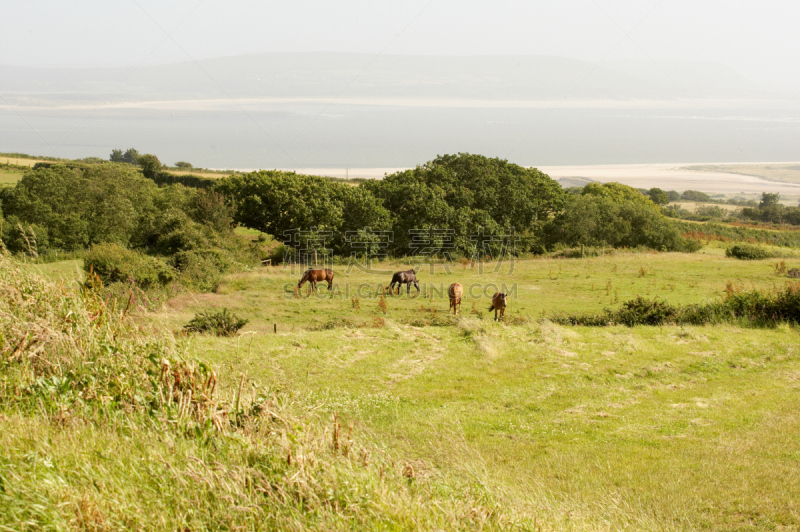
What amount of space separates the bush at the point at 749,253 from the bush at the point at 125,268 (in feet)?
118

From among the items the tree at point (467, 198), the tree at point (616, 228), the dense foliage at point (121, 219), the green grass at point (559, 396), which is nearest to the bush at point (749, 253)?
the tree at point (616, 228)

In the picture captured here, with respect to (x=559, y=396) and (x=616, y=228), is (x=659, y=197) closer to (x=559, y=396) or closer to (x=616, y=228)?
(x=616, y=228)

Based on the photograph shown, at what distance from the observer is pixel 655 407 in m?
11.7

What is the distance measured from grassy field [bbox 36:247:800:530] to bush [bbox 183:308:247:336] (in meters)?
1.04

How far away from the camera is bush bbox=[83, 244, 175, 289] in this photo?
23.8 metres

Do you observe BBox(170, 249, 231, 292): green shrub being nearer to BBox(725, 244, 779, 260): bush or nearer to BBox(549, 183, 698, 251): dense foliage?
BBox(549, 183, 698, 251): dense foliage

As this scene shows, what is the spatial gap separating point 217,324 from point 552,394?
34.9 ft

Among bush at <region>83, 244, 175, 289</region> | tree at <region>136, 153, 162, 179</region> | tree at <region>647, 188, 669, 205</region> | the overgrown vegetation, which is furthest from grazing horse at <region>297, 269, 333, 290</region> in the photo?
tree at <region>647, 188, 669, 205</region>

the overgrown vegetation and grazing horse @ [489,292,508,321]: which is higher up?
grazing horse @ [489,292,508,321]

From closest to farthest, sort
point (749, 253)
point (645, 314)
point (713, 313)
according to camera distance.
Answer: point (645, 314)
point (713, 313)
point (749, 253)

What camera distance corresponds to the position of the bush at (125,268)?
23828 mm

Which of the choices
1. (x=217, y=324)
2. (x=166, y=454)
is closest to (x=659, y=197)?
(x=217, y=324)

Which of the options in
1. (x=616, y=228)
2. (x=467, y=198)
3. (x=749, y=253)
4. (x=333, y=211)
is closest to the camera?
(x=749, y=253)

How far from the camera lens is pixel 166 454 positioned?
4.12 meters
